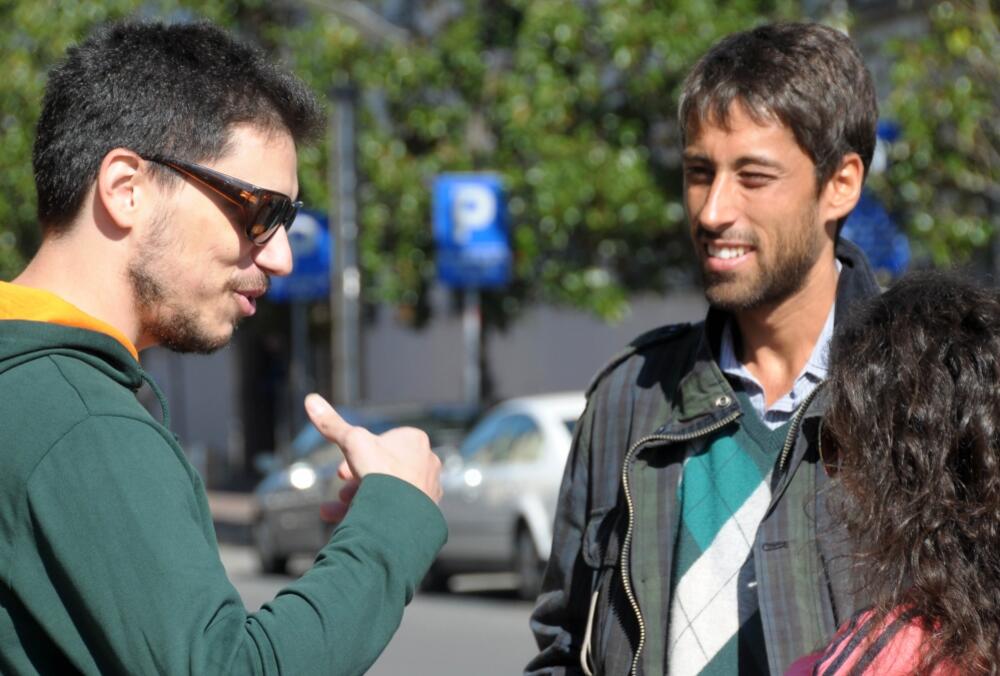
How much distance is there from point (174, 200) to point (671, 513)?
1.12 m

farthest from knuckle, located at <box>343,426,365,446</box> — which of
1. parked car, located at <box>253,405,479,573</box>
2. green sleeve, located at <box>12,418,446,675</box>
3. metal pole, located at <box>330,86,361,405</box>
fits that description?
metal pole, located at <box>330,86,361,405</box>

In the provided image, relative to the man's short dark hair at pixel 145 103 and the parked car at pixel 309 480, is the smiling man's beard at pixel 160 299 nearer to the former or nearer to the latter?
the man's short dark hair at pixel 145 103

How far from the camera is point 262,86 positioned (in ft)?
7.99

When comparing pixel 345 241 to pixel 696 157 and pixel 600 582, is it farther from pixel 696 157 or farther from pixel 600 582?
pixel 600 582

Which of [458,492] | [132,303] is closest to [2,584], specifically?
[132,303]

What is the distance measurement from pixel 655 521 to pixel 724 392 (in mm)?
275

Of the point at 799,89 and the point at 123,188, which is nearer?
the point at 123,188

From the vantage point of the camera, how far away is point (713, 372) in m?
3.17

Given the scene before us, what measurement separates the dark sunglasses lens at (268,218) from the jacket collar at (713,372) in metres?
0.93

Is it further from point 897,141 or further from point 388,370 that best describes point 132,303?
point 388,370

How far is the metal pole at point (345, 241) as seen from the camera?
52.6 feet

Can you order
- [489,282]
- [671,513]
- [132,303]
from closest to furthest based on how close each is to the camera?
[132,303] → [671,513] → [489,282]

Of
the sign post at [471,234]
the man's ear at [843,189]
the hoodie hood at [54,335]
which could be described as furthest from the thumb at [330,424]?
the sign post at [471,234]

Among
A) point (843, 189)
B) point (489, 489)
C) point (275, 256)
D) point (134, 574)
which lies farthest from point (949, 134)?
point (134, 574)
